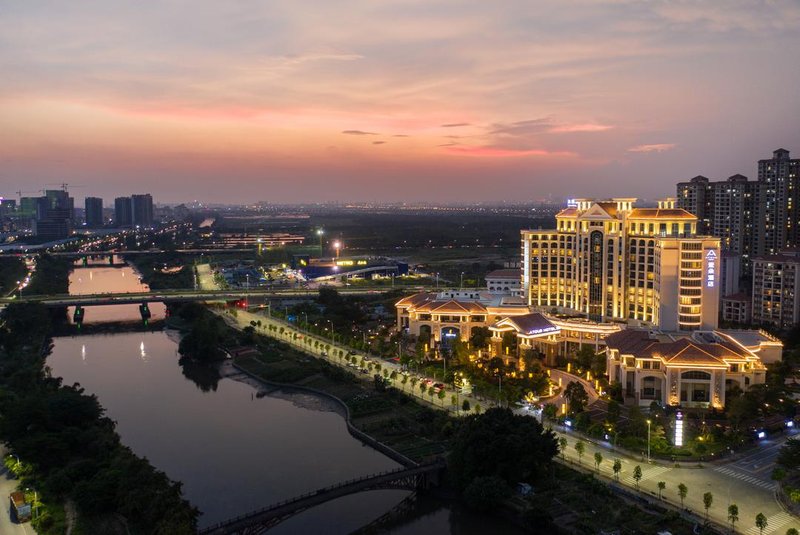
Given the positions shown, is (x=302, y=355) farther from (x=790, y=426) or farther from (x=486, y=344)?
(x=790, y=426)

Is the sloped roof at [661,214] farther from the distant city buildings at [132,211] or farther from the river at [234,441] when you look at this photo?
the distant city buildings at [132,211]

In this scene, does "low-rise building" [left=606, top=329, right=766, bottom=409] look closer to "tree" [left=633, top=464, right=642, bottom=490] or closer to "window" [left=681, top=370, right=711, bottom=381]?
"window" [left=681, top=370, right=711, bottom=381]

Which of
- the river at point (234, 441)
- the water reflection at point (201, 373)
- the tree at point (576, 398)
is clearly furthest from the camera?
the water reflection at point (201, 373)

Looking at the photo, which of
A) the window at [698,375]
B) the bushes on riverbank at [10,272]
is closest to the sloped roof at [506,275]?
the window at [698,375]

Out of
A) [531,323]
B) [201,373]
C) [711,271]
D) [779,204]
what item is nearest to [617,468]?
[531,323]

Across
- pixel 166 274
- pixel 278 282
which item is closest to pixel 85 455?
pixel 278 282

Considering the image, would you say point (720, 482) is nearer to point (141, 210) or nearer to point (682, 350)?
point (682, 350)
